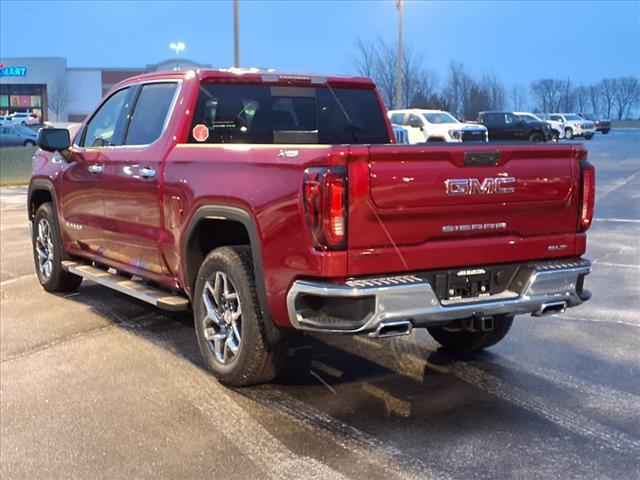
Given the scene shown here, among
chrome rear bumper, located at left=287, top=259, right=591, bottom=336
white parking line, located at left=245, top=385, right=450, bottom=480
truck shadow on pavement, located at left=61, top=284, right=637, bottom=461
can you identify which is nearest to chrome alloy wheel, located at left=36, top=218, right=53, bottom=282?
truck shadow on pavement, located at left=61, top=284, right=637, bottom=461

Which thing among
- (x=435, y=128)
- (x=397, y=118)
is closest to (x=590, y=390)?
(x=435, y=128)

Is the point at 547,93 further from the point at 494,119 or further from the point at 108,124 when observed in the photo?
the point at 108,124

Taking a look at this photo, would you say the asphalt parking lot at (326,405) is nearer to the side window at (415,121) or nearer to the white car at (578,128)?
the side window at (415,121)

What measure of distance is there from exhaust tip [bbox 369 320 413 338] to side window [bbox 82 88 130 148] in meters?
3.22

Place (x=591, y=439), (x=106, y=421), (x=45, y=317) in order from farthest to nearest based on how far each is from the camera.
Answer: (x=45, y=317), (x=106, y=421), (x=591, y=439)

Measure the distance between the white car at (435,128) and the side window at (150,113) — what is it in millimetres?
24711

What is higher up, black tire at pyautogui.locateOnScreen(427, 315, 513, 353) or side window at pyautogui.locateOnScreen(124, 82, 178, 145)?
side window at pyautogui.locateOnScreen(124, 82, 178, 145)

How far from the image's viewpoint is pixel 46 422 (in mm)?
4562

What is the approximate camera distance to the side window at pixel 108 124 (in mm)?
6598

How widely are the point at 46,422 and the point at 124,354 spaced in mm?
1337

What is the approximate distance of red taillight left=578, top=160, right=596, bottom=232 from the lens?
4918 millimetres

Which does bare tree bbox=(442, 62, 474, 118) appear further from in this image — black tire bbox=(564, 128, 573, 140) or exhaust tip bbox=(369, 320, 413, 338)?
exhaust tip bbox=(369, 320, 413, 338)

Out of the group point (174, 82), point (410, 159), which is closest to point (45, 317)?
point (174, 82)

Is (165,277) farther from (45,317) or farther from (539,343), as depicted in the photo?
(539,343)
